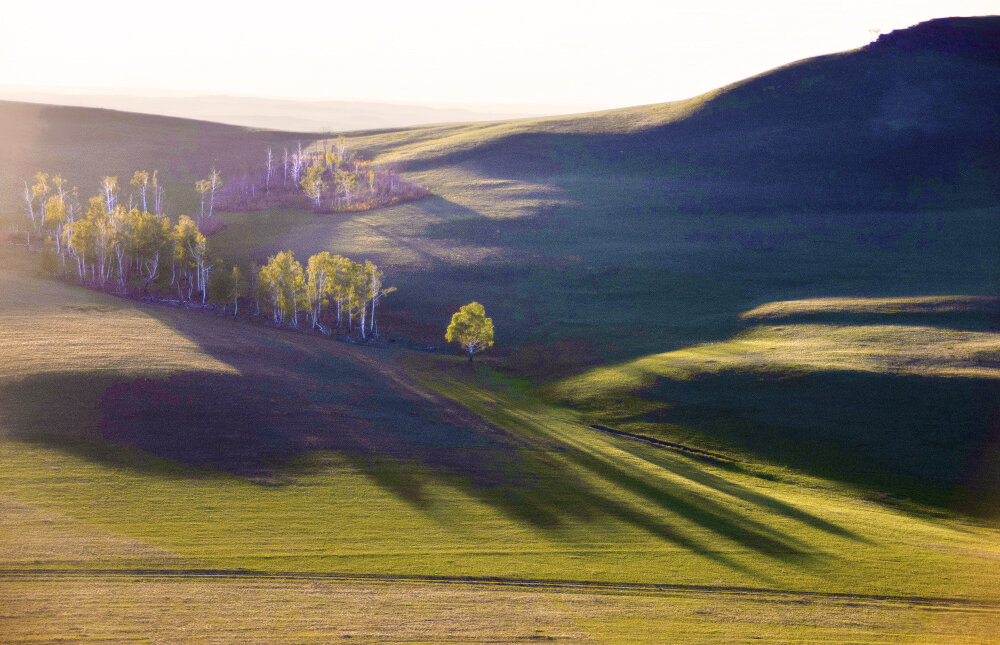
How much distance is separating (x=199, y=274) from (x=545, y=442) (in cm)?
6198

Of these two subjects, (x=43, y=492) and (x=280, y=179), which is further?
(x=280, y=179)

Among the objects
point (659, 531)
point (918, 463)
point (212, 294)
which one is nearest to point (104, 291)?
point (212, 294)

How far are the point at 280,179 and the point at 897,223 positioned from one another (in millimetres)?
124109

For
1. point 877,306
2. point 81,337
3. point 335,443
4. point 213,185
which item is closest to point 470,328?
point 335,443

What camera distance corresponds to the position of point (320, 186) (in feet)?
477

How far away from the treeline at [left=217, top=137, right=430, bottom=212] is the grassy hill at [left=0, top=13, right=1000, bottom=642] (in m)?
13.0

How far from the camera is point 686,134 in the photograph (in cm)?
16400

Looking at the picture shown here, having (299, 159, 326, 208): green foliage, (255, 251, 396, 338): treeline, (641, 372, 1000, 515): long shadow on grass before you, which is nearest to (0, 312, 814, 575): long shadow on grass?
(641, 372, 1000, 515): long shadow on grass

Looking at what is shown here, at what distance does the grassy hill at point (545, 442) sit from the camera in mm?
32094

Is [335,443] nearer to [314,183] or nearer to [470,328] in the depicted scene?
[470,328]

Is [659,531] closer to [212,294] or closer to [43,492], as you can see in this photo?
[43,492]

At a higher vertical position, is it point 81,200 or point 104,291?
point 81,200

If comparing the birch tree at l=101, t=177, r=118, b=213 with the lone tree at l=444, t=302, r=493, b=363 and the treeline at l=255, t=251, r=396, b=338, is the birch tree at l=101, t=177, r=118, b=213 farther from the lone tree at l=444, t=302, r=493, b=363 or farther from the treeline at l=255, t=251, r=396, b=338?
the lone tree at l=444, t=302, r=493, b=363

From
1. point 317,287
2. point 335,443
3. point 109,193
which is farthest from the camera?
point 109,193
